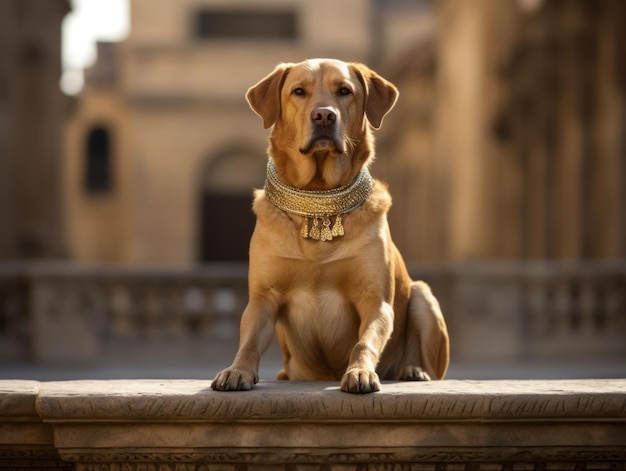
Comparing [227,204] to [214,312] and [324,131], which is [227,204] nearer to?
[214,312]

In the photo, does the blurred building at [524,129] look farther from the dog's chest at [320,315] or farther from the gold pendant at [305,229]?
the gold pendant at [305,229]

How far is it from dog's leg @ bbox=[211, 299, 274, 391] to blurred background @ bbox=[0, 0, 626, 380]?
18.1 ft

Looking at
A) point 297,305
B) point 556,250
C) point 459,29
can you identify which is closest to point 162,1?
point 459,29

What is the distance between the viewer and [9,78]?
15664mm

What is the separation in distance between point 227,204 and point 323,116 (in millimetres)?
33772

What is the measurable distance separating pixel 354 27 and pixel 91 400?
1429 inches

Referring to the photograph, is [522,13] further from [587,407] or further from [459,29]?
[587,407]

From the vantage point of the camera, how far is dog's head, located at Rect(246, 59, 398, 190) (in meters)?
4.37

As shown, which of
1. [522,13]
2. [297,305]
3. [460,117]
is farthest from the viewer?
[460,117]

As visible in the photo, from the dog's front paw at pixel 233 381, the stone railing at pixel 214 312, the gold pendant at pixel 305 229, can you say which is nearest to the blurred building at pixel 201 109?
the stone railing at pixel 214 312

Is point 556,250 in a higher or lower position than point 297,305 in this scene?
lower

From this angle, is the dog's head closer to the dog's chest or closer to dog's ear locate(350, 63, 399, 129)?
dog's ear locate(350, 63, 399, 129)

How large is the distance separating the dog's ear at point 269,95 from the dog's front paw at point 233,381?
104 centimetres

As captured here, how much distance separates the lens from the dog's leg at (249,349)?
4090 millimetres
